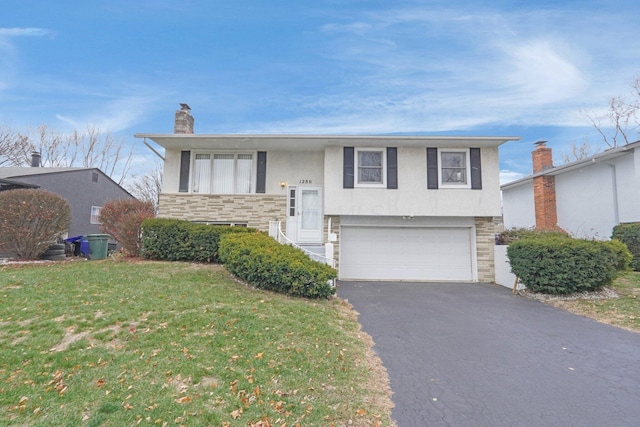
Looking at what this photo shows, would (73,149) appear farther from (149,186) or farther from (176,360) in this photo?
(176,360)

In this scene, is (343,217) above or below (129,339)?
above

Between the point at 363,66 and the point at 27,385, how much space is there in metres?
13.5

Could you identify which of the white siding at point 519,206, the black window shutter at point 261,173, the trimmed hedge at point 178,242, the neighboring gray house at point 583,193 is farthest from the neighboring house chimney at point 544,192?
the trimmed hedge at point 178,242

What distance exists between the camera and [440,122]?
50.3ft

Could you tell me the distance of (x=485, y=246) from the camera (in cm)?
1203

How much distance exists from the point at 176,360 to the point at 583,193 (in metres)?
16.8

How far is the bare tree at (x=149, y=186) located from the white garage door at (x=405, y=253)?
79.5 ft

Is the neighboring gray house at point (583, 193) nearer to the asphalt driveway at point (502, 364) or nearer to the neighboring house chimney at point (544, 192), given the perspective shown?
the neighboring house chimney at point (544, 192)

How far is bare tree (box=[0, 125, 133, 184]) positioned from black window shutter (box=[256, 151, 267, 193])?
78.9 feet

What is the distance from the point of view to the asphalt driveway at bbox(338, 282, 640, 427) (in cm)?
337

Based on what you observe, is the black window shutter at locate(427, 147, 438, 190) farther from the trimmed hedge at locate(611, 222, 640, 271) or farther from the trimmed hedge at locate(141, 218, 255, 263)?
the trimmed hedge at locate(141, 218, 255, 263)

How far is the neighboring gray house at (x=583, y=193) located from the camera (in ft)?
40.3

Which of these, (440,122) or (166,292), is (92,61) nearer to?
(166,292)

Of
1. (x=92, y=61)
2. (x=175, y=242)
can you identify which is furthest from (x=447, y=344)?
(x=92, y=61)
